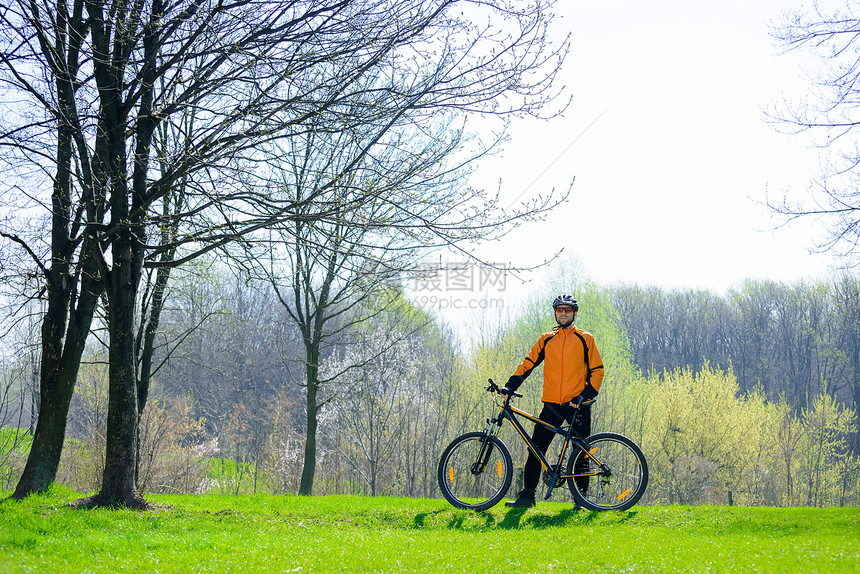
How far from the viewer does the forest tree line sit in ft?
58.0

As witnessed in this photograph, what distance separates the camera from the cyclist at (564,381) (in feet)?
22.7

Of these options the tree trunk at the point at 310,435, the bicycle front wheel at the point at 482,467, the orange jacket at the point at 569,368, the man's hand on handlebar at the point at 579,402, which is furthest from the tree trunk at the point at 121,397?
the tree trunk at the point at 310,435

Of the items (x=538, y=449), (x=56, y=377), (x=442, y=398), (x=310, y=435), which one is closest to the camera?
(x=538, y=449)

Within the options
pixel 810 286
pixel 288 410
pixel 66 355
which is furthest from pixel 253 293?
pixel 810 286

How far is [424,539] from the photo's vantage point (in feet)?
18.6

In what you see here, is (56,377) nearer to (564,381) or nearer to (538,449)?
(538,449)

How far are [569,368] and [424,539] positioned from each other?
8.70 feet

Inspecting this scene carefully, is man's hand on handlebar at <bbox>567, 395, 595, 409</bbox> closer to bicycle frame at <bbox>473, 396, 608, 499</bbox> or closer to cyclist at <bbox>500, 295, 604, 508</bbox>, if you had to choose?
cyclist at <bbox>500, 295, 604, 508</bbox>

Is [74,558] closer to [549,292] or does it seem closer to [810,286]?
[549,292]

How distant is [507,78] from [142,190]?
5057mm

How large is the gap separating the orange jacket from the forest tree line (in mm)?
5910

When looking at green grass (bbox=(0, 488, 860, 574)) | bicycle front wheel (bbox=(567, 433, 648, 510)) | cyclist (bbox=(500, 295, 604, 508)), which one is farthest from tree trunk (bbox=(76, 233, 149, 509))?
bicycle front wheel (bbox=(567, 433, 648, 510))

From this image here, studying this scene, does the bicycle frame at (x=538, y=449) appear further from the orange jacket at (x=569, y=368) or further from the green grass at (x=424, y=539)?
the green grass at (x=424, y=539)

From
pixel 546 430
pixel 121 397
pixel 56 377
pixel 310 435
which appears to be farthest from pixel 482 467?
pixel 310 435
